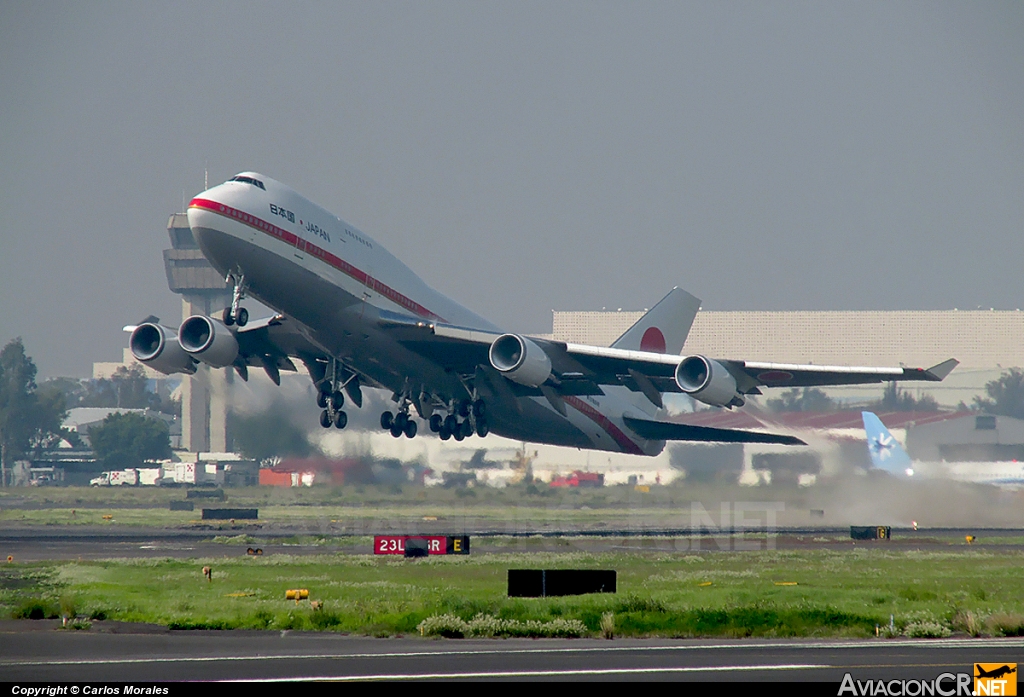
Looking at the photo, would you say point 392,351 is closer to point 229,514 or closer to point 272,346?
point 272,346

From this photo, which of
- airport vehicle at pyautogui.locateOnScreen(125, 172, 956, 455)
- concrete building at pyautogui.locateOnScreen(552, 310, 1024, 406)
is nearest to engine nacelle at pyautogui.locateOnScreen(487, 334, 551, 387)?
airport vehicle at pyautogui.locateOnScreen(125, 172, 956, 455)

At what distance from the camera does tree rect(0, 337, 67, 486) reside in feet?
360

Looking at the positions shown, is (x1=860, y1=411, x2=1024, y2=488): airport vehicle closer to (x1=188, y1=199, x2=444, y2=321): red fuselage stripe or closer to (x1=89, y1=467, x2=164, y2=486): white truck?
(x1=188, y1=199, x2=444, y2=321): red fuselage stripe

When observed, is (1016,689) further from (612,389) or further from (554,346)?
(612,389)

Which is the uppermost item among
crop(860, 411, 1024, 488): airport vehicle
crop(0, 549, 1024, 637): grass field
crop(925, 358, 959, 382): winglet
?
crop(925, 358, 959, 382): winglet

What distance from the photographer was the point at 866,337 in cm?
13038

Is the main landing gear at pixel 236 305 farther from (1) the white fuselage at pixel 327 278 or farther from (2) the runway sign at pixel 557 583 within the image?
(2) the runway sign at pixel 557 583

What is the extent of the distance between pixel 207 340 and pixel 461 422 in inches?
374

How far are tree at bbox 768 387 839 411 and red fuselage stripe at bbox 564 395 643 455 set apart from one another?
11.0 meters

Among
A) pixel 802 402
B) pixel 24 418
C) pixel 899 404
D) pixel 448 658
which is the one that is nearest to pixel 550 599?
pixel 448 658

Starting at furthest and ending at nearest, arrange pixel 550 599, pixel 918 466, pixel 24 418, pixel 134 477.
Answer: pixel 24 418
pixel 134 477
pixel 918 466
pixel 550 599

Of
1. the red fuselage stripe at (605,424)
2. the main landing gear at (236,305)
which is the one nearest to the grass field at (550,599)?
the main landing gear at (236,305)

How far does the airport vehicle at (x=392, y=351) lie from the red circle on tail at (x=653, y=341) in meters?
1.76

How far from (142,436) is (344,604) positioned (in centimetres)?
7600
